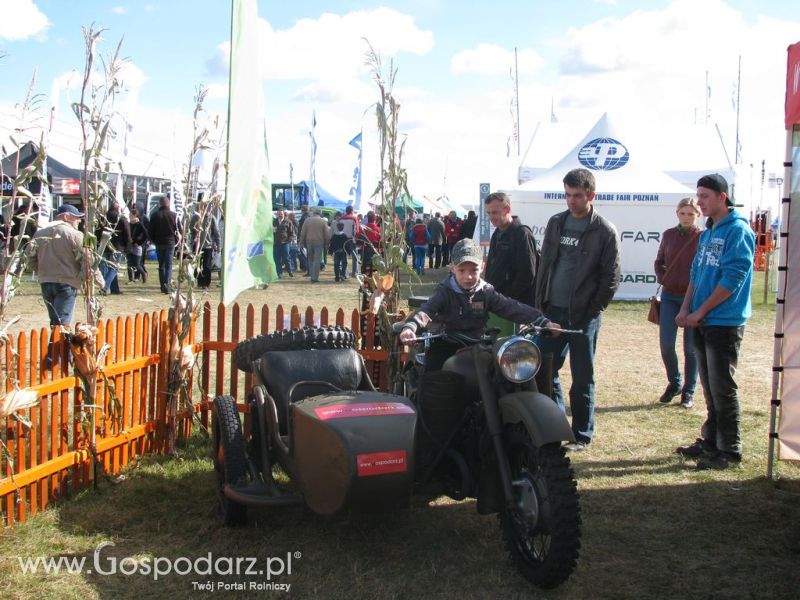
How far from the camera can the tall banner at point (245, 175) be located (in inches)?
244

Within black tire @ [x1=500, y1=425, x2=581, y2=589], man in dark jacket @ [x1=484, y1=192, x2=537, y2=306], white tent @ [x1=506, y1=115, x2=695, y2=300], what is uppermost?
white tent @ [x1=506, y1=115, x2=695, y2=300]

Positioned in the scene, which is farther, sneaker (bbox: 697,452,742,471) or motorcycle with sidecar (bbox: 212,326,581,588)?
sneaker (bbox: 697,452,742,471)

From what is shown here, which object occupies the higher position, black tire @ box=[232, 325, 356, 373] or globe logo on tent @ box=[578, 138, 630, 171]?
globe logo on tent @ box=[578, 138, 630, 171]

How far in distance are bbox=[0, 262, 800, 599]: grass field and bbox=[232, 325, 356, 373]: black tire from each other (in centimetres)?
90

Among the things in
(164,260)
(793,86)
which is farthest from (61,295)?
(164,260)

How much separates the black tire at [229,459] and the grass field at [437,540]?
92 mm

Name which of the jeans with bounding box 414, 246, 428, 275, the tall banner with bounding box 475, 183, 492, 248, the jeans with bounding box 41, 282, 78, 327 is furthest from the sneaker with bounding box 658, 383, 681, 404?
the jeans with bounding box 414, 246, 428, 275

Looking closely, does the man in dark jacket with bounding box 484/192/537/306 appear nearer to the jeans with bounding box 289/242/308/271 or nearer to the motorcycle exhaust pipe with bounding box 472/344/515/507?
the motorcycle exhaust pipe with bounding box 472/344/515/507

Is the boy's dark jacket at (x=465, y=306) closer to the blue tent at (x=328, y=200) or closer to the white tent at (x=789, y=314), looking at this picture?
the white tent at (x=789, y=314)

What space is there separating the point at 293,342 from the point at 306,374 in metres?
0.26

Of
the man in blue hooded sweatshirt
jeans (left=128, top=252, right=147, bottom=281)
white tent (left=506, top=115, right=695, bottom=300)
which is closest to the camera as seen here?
the man in blue hooded sweatshirt

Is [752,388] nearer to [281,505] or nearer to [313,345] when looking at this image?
[313,345]

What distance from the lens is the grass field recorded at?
11.6 feet

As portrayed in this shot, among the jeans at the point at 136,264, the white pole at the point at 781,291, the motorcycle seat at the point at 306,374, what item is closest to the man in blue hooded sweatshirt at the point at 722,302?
the white pole at the point at 781,291
